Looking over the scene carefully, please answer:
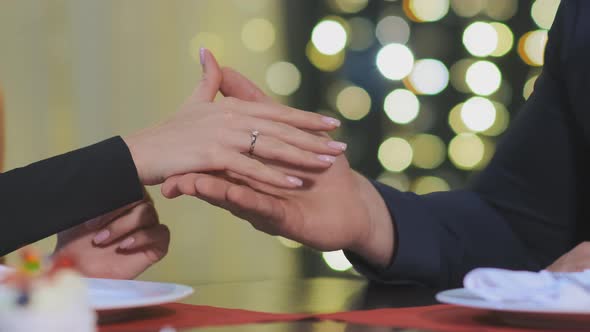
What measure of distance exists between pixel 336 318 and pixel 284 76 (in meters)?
2.11

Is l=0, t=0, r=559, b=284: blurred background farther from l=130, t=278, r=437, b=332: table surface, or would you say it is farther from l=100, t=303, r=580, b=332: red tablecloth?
l=100, t=303, r=580, b=332: red tablecloth

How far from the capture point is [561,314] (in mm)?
659

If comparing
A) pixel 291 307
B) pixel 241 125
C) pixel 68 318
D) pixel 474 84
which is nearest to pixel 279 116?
pixel 241 125

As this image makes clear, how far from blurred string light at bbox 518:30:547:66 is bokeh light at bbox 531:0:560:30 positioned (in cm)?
2

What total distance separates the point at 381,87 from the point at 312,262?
61cm

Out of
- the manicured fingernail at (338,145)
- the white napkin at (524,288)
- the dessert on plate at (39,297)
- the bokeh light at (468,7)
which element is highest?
the bokeh light at (468,7)

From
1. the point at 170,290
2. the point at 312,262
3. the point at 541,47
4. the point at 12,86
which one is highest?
the point at 541,47

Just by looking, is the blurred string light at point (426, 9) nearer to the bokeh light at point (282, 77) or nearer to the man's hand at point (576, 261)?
the bokeh light at point (282, 77)

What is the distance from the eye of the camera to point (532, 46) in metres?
2.49

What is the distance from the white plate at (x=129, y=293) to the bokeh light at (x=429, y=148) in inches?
73.2

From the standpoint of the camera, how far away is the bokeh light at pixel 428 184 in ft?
8.59

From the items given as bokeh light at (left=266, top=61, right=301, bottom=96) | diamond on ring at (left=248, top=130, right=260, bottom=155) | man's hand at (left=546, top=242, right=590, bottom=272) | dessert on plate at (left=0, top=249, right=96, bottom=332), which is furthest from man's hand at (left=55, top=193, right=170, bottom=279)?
bokeh light at (left=266, top=61, right=301, bottom=96)

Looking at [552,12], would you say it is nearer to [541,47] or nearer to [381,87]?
[541,47]

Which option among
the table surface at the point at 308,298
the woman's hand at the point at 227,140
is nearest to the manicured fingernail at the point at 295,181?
the woman's hand at the point at 227,140
